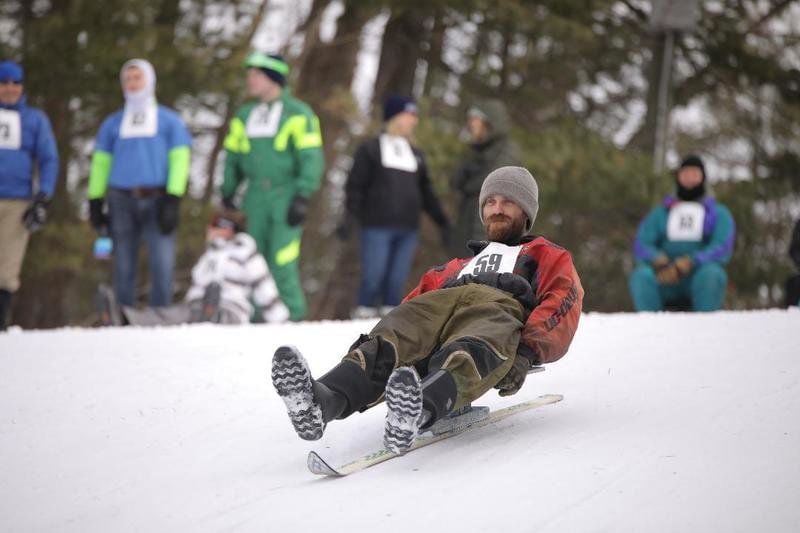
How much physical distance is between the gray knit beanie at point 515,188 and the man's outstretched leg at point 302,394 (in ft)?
3.69

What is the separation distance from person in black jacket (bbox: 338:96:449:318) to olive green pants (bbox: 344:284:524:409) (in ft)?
13.2

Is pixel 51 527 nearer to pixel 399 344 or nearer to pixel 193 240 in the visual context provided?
pixel 399 344

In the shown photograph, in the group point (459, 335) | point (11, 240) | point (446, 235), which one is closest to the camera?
point (459, 335)

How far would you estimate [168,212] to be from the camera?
7.91 metres

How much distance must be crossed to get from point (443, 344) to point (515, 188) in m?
0.72

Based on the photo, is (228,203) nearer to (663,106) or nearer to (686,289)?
(686,289)

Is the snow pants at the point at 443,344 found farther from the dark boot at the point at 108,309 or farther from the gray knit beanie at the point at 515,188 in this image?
the dark boot at the point at 108,309

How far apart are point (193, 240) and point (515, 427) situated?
29.4 feet

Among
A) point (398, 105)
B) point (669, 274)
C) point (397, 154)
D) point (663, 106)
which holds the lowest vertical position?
point (669, 274)

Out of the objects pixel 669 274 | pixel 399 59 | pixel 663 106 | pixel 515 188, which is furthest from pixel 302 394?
pixel 399 59

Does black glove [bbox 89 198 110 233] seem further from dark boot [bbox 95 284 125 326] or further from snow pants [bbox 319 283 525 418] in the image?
snow pants [bbox 319 283 525 418]

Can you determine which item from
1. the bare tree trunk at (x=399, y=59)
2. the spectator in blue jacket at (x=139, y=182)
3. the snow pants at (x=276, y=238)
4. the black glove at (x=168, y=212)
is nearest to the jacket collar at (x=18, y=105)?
the spectator in blue jacket at (x=139, y=182)

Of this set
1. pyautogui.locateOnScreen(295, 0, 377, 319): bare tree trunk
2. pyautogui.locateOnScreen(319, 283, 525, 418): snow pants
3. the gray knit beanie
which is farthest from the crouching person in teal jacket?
pyautogui.locateOnScreen(295, 0, 377, 319): bare tree trunk

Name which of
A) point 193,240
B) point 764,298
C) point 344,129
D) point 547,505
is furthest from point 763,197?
point 547,505
